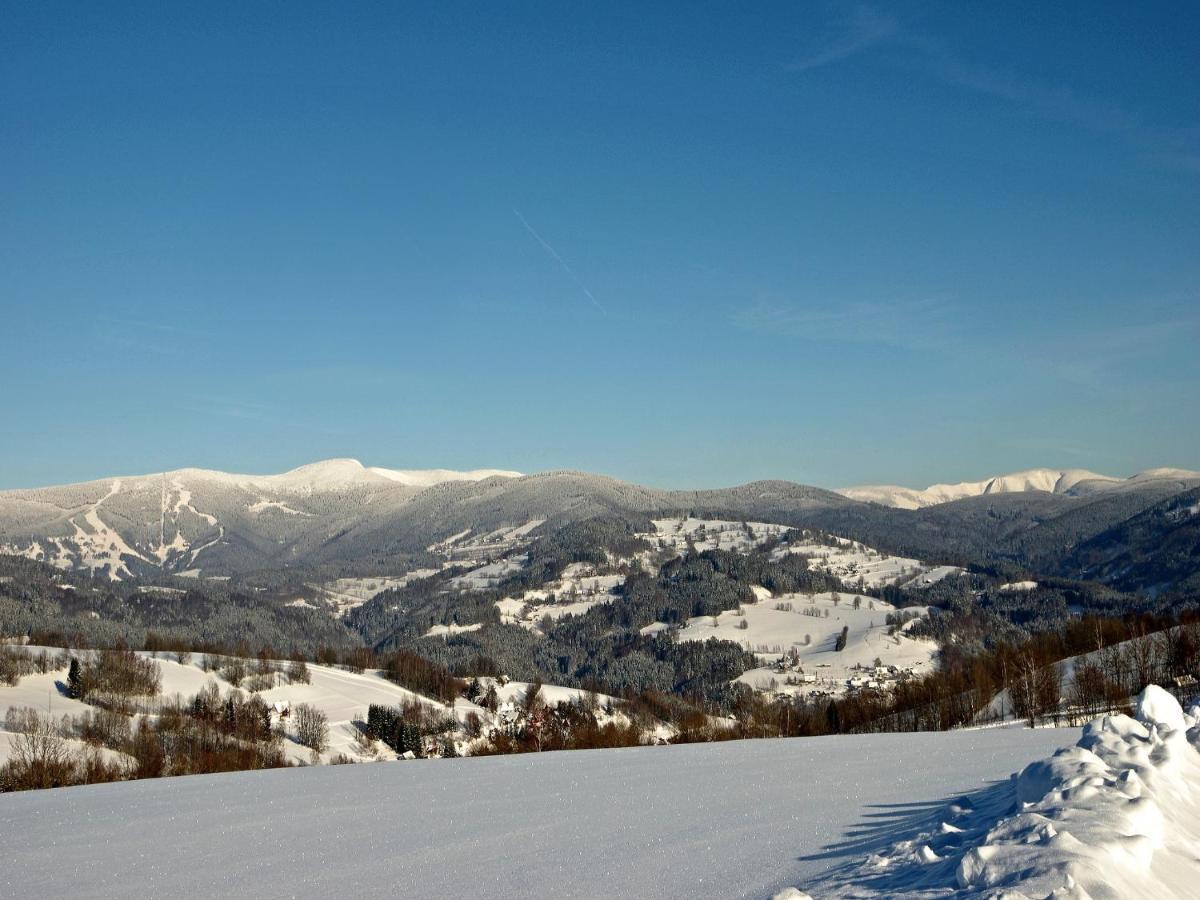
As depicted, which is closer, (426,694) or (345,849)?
(345,849)

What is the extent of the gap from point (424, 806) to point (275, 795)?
16.7ft

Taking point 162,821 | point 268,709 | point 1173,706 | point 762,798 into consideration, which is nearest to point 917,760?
point 762,798

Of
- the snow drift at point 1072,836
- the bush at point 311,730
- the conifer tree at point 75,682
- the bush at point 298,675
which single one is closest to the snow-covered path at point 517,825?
the snow drift at point 1072,836

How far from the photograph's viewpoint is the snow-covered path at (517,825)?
11219 millimetres

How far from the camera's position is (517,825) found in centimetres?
1484

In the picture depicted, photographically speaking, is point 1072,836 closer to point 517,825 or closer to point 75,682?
point 517,825

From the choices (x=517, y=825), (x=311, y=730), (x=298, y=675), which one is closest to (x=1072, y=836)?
(x=517, y=825)

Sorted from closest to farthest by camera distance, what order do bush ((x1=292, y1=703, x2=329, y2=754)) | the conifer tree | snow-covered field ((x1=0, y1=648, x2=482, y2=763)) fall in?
bush ((x1=292, y1=703, x2=329, y2=754))
snow-covered field ((x1=0, y1=648, x2=482, y2=763))
the conifer tree

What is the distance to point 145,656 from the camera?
455 feet

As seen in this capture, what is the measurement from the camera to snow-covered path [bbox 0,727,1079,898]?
11219 mm

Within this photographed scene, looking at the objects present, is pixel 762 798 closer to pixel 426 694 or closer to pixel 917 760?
pixel 917 760

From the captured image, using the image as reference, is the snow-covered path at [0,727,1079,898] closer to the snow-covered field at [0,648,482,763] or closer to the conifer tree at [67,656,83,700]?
the snow-covered field at [0,648,482,763]

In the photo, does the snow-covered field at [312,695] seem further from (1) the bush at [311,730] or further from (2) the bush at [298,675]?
(1) the bush at [311,730]

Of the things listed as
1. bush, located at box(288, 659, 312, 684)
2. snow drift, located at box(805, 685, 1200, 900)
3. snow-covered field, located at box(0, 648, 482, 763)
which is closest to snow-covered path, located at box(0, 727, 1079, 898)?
snow drift, located at box(805, 685, 1200, 900)
